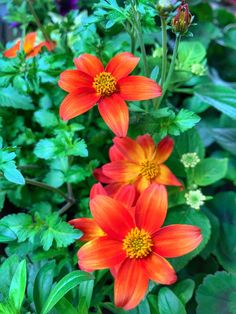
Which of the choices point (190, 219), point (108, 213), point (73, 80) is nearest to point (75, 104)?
point (73, 80)

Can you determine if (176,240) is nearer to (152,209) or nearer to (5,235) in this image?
(152,209)

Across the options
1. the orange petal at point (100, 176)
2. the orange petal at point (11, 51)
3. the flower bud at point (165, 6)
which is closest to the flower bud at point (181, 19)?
the flower bud at point (165, 6)

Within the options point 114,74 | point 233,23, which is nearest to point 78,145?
point 114,74

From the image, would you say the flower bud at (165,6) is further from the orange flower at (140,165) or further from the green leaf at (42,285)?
the green leaf at (42,285)

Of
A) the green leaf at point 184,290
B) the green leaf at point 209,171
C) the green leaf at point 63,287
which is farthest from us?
the green leaf at point 209,171

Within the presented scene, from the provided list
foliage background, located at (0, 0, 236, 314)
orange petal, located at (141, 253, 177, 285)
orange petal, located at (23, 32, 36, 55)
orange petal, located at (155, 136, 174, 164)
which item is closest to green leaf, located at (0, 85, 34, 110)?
foliage background, located at (0, 0, 236, 314)

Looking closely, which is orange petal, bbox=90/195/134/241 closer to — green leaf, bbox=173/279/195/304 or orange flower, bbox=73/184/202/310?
orange flower, bbox=73/184/202/310
